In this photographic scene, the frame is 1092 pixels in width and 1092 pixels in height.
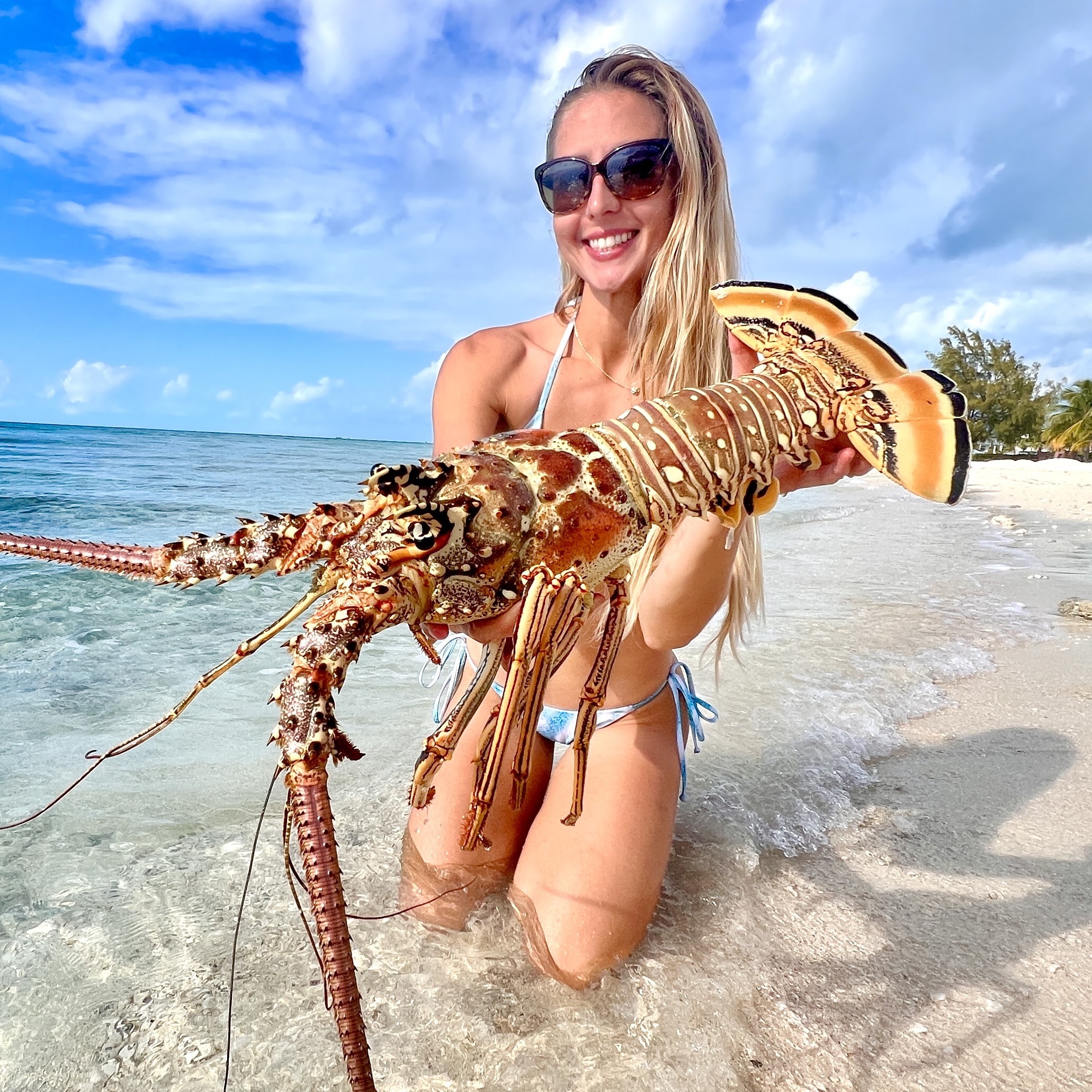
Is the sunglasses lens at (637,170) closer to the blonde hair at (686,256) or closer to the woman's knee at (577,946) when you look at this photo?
the blonde hair at (686,256)

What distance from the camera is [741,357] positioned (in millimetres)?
2875

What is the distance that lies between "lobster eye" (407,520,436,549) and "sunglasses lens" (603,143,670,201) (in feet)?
6.71

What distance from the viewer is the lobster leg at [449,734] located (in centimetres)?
170

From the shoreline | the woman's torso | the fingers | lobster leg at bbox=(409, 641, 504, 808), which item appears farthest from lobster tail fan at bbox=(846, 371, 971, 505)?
the shoreline

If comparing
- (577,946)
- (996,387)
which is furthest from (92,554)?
(996,387)

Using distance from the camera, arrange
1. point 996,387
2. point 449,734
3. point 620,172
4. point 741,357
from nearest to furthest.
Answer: point 449,734, point 741,357, point 620,172, point 996,387

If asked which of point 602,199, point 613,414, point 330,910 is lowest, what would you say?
point 330,910

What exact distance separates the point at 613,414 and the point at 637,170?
975 mm

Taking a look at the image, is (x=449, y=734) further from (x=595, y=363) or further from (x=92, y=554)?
(x=595, y=363)

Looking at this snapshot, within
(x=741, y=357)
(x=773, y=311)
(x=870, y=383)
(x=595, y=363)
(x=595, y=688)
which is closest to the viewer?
(x=595, y=688)

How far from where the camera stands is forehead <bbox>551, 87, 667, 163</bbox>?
3.13 meters

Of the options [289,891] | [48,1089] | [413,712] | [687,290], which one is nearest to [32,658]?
[413,712]

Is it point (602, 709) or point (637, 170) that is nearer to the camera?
point (637, 170)

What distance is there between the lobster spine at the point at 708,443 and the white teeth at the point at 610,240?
1096mm
